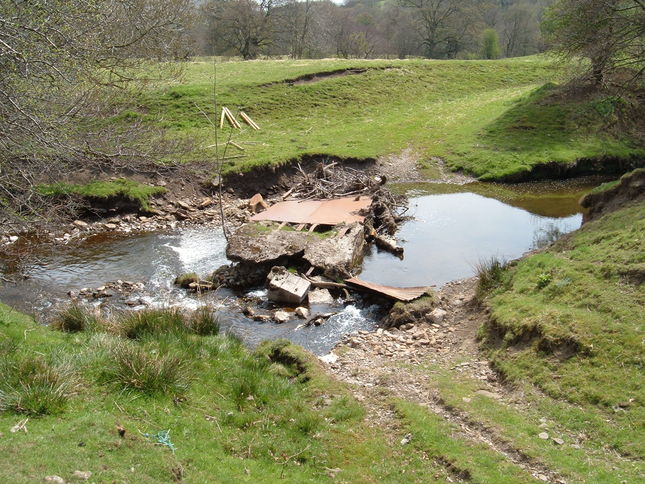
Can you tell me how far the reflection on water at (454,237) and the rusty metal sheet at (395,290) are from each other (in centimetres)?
125

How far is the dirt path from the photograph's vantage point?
7.73 m

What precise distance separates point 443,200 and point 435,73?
2347 centimetres

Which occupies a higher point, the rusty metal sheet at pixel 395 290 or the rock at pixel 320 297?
the rusty metal sheet at pixel 395 290

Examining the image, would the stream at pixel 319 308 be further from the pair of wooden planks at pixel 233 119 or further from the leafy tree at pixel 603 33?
the pair of wooden planks at pixel 233 119

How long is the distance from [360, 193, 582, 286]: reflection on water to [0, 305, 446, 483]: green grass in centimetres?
764

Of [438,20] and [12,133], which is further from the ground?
[438,20]

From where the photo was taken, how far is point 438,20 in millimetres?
67750

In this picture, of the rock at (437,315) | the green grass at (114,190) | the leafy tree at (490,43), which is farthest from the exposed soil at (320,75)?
the leafy tree at (490,43)

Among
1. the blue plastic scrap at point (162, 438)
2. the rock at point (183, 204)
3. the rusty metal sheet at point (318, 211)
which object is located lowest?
the blue plastic scrap at point (162, 438)

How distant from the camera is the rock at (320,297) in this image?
14.1m

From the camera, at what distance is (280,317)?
1295 centimetres

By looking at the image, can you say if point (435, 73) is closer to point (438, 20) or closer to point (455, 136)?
point (455, 136)

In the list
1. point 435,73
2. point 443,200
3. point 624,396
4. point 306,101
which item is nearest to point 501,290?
point 624,396

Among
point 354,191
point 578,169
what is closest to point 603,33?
point 578,169
